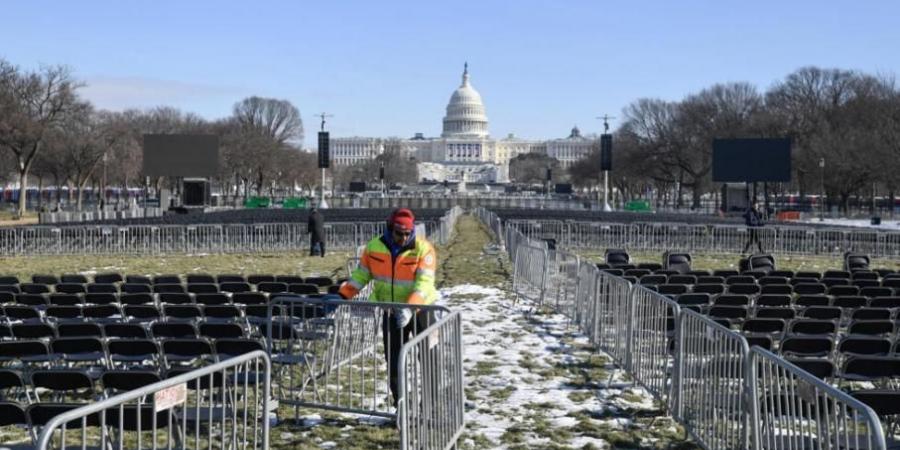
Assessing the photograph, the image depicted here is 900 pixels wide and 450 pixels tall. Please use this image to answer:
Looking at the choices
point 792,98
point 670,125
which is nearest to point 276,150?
point 670,125

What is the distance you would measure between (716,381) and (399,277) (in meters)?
2.87

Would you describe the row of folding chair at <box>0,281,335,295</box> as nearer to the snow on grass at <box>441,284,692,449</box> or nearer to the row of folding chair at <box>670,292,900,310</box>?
the snow on grass at <box>441,284,692,449</box>

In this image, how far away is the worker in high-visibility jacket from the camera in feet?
27.9

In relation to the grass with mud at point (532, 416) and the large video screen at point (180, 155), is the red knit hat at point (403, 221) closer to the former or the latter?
the grass with mud at point (532, 416)

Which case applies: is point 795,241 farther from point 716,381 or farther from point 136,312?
point 716,381

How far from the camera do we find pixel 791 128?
7619cm

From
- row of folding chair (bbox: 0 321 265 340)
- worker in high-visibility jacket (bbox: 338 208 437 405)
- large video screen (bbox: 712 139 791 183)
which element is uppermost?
large video screen (bbox: 712 139 791 183)

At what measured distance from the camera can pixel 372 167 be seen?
14762 centimetres

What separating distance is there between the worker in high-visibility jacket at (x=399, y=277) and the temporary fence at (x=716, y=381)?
2239 mm

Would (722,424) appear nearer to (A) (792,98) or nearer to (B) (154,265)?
(B) (154,265)

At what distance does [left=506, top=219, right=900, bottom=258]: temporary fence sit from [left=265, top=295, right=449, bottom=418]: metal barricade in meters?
22.2

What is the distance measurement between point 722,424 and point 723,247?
27.5 meters

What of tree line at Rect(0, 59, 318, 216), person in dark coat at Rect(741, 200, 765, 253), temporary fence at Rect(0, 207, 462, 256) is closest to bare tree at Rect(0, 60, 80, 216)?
tree line at Rect(0, 59, 318, 216)

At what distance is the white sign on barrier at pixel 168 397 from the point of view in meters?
5.24
